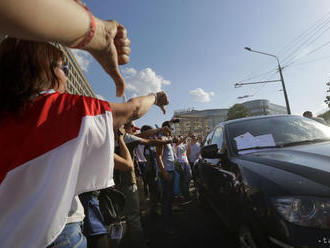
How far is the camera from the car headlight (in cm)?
124

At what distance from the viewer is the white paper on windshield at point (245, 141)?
2.43 metres

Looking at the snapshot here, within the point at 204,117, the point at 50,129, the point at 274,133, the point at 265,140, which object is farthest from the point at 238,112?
the point at 204,117

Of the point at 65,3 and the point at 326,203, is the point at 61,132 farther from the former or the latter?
the point at 326,203

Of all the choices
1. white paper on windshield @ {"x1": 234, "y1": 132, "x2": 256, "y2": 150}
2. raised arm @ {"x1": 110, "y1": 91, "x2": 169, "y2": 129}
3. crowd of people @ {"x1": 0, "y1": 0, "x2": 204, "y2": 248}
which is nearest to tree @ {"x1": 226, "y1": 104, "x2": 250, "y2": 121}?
white paper on windshield @ {"x1": 234, "y1": 132, "x2": 256, "y2": 150}

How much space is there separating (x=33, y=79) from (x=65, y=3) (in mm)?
421

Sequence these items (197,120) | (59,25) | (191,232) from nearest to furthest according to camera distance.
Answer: (59,25) < (191,232) < (197,120)

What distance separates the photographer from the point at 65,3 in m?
0.51

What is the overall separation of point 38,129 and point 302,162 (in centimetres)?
183

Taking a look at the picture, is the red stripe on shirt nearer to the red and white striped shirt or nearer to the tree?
the red and white striped shirt

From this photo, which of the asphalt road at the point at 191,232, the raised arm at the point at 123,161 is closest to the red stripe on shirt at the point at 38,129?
the raised arm at the point at 123,161

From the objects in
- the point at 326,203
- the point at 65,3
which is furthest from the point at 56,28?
the point at 326,203

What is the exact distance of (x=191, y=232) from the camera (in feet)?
10.8

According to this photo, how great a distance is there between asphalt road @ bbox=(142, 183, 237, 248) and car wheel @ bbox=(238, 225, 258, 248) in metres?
0.81

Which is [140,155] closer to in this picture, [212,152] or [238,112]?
[212,152]
